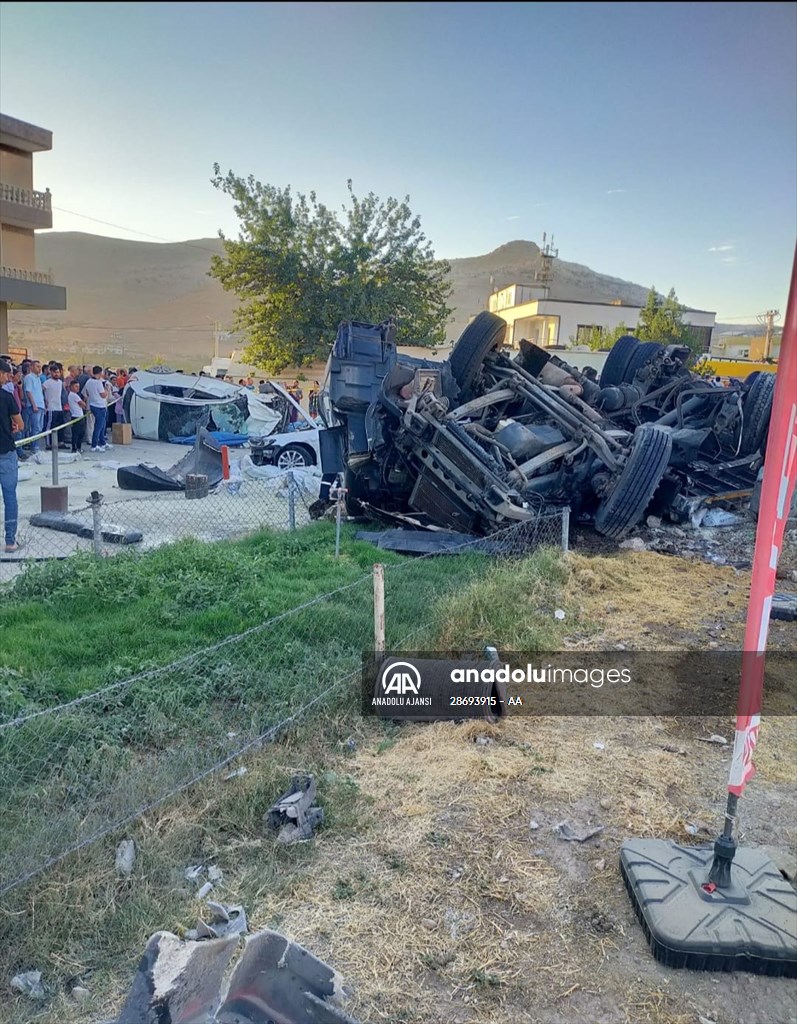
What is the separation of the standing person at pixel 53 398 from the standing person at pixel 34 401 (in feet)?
0.99

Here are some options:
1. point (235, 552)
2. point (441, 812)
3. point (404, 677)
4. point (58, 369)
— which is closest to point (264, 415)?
point (58, 369)

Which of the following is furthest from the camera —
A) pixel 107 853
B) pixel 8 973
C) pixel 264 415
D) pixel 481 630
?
pixel 264 415

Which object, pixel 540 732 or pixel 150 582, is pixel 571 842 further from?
pixel 150 582

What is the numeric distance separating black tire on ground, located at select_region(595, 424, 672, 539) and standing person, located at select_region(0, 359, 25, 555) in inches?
247

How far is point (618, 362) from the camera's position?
→ 11750mm

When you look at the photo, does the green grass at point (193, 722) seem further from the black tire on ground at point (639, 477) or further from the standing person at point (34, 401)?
the standing person at point (34, 401)

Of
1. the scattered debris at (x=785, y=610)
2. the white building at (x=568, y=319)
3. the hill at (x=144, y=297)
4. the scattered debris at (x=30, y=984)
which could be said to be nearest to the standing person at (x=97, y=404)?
the scattered debris at (x=785, y=610)

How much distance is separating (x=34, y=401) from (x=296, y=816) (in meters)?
12.1

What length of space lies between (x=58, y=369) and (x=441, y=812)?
537 inches

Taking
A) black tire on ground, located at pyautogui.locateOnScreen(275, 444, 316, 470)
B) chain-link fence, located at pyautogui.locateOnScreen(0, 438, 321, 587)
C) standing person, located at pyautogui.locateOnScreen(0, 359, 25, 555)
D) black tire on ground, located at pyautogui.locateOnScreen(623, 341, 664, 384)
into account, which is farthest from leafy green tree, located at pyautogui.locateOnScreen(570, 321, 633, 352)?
standing person, located at pyautogui.locateOnScreen(0, 359, 25, 555)

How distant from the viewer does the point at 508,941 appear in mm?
2734

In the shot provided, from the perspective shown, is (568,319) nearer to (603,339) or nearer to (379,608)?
(603,339)

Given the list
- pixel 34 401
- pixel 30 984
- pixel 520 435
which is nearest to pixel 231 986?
pixel 30 984

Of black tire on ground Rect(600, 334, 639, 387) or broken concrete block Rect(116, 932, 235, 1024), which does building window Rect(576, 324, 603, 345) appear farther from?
broken concrete block Rect(116, 932, 235, 1024)
